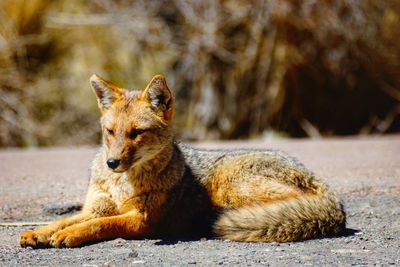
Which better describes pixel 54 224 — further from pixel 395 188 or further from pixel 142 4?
pixel 142 4

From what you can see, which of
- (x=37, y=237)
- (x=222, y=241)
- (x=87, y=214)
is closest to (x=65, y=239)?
(x=37, y=237)

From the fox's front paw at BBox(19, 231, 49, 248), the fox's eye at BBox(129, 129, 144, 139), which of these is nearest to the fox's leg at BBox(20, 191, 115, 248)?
the fox's front paw at BBox(19, 231, 49, 248)

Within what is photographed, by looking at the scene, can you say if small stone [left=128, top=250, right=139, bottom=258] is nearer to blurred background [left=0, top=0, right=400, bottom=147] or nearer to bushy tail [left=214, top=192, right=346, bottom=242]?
bushy tail [left=214, top=192, right=346, bottom=242]

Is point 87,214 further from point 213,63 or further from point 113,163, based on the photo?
point 213,63

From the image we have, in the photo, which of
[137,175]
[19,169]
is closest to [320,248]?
[137,175]

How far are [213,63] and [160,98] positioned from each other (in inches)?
311

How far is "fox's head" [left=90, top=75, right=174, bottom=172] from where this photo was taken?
167 inches

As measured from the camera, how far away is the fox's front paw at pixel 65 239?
4059 mm

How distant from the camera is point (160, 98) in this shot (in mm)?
4520

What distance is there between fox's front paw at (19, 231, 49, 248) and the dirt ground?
60 mm

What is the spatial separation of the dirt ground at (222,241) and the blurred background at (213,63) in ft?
11.0

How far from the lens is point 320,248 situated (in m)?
4.03

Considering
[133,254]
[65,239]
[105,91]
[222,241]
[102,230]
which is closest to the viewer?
[133,254]

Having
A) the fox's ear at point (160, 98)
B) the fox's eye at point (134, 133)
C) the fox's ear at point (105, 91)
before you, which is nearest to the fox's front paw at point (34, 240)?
the fox's eye at point (134, 133)
